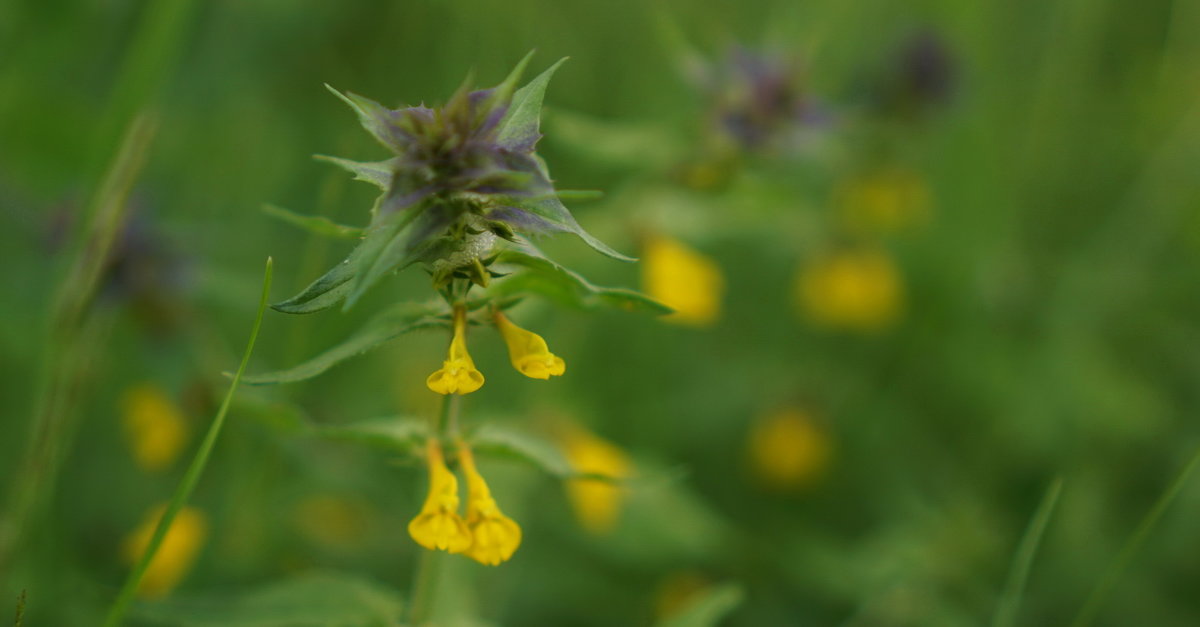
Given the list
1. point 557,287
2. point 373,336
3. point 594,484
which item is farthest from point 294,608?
point 594,484

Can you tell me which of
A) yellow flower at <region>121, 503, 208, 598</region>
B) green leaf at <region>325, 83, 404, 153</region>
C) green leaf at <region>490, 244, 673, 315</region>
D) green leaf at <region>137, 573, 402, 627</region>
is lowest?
green leaf at <region>137, 573, 402, 627</region>

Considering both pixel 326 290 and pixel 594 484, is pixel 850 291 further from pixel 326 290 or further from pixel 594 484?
pixel 326 290

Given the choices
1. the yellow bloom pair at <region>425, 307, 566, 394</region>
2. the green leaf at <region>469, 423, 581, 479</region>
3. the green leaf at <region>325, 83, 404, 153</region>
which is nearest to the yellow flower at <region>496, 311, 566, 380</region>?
the yellow bloom pair at <region>425, 307, 566, 394</region>

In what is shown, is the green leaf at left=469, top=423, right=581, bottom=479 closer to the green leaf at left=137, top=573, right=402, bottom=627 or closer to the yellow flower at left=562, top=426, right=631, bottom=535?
the green leaf at left=137, top=573, right=402, bottom=627

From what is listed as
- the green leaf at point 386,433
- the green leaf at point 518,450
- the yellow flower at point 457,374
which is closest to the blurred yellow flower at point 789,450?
the green leaf at point 518,450

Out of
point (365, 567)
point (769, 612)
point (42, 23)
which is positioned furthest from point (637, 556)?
point (42, 23)
